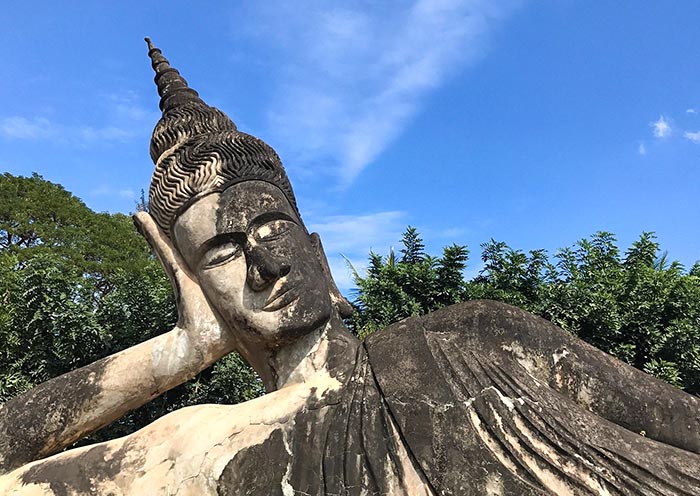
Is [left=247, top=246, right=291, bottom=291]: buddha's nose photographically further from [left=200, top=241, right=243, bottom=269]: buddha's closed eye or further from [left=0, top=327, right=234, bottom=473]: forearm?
[left=0, top=327, right=234, bottom=473]: forearm

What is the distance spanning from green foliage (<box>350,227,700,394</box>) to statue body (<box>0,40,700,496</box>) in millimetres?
3988

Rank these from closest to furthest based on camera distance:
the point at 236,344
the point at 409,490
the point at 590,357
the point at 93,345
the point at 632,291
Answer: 1. the point at 409,490
2. the point at 590,357
3. the point at 236,344
4. the point at 632,291
5. the point at 93,345

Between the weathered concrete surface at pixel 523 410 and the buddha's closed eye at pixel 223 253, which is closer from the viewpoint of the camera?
the weathered concrete surface at pixel 523 410

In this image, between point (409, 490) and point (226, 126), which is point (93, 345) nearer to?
point (226, 126)

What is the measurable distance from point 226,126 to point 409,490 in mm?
2360

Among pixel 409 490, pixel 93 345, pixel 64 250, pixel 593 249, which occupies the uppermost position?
pixel 64 250

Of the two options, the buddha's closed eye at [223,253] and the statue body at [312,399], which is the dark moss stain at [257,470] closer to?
the statue body at [312,399]

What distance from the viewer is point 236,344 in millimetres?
3117

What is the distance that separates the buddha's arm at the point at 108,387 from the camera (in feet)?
9.18

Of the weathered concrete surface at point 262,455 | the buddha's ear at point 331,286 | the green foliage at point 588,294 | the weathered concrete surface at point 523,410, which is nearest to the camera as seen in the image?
the weathered concrete surface at point 523,410

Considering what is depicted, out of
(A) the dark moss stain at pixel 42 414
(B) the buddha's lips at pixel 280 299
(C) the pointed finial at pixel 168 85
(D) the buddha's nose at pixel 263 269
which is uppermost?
(C) the pointed finial at pixel 168 85

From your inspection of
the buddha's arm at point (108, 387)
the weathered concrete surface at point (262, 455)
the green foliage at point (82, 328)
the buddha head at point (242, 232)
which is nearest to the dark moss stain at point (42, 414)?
the buddha's arm at point (108, 387)

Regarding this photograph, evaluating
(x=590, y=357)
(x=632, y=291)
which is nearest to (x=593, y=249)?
(x=632, y=291)

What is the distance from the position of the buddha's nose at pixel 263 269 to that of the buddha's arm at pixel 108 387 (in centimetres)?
35
